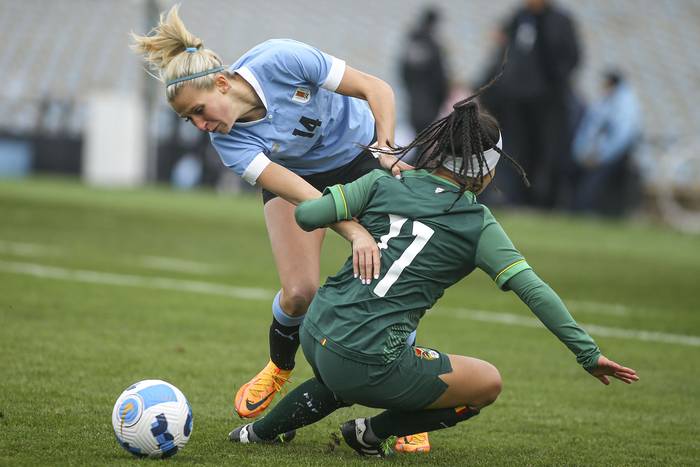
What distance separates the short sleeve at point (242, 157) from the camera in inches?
211

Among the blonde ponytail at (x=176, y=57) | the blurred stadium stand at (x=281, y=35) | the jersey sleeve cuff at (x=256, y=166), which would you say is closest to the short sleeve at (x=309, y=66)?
the blonde ponytail at (x=176, y=57)

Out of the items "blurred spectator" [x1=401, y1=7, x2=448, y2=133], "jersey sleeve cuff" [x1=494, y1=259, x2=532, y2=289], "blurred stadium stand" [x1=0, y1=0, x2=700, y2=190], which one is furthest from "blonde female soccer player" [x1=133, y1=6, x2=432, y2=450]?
"blurred stadium stand" [x1=0, y1=0, x2=700, y2=190]

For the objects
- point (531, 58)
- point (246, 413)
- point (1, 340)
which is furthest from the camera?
point (531, 58)

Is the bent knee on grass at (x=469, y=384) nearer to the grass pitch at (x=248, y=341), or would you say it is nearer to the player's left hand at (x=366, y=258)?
the grass pitch at (x=248, y=341)

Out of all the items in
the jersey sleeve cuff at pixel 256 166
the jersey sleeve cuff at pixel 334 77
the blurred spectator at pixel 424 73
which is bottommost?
the blurred spectator at pixel 424 73

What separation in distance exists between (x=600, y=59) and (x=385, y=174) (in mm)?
27971

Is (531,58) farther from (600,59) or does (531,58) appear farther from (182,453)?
(600,59)

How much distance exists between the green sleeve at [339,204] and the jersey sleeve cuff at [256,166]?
686mm

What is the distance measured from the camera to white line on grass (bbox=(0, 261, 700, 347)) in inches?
340

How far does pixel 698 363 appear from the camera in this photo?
764 cm

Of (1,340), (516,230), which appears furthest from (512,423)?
(516,230)

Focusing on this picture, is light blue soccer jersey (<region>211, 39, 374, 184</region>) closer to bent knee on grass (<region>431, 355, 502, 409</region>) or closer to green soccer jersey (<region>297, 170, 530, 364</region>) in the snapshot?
green soccer jersey (<region>297, 170, 530, 364</region>)

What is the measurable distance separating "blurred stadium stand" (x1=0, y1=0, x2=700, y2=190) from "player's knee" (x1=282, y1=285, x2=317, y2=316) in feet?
61.6

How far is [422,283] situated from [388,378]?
1.24 ft
